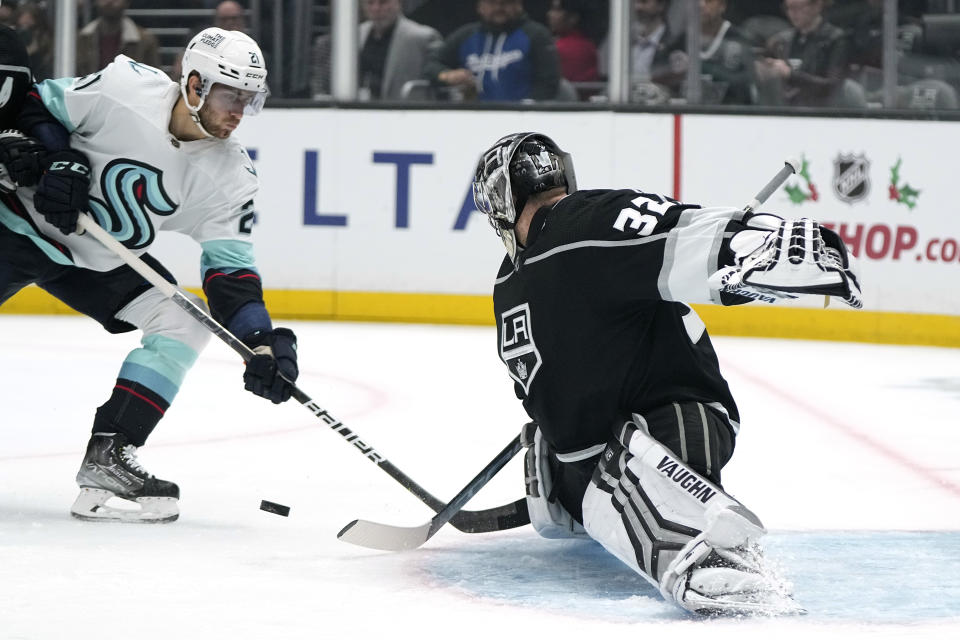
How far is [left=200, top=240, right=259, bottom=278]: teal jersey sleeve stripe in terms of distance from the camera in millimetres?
3014

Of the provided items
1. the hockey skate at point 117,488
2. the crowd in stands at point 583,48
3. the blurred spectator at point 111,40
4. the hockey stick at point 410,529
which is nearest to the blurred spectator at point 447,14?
the crowd in stands at point 583,48

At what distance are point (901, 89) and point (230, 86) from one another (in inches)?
151

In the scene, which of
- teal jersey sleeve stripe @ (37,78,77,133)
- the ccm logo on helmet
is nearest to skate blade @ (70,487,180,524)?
teal jersey sleeve stripe @ (37,78,77,133)

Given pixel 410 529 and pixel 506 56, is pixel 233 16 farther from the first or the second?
pixel 410 529

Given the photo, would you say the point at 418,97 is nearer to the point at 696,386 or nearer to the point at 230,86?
the point at 230,86

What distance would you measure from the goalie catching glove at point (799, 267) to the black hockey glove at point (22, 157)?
1.44m

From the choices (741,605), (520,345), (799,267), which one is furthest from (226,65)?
(741,605)

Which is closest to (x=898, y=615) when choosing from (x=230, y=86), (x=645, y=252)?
(x=645, y=252)

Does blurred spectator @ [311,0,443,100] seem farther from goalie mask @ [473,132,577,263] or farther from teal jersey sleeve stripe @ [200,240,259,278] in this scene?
goalie mask @ [473,132,577,263]

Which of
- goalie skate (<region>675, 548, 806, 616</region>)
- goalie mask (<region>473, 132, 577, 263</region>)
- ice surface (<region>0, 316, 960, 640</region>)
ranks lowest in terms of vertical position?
ice surface (<region>0, 316, 960, 640</region>)

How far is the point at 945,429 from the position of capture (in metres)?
4.15

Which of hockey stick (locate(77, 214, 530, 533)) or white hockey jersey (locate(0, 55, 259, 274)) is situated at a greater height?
white hockey jersey (locate(0, 55, 259, 274))

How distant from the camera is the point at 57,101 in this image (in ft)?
10.0

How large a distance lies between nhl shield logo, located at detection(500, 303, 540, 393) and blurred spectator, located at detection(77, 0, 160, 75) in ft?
15.0
